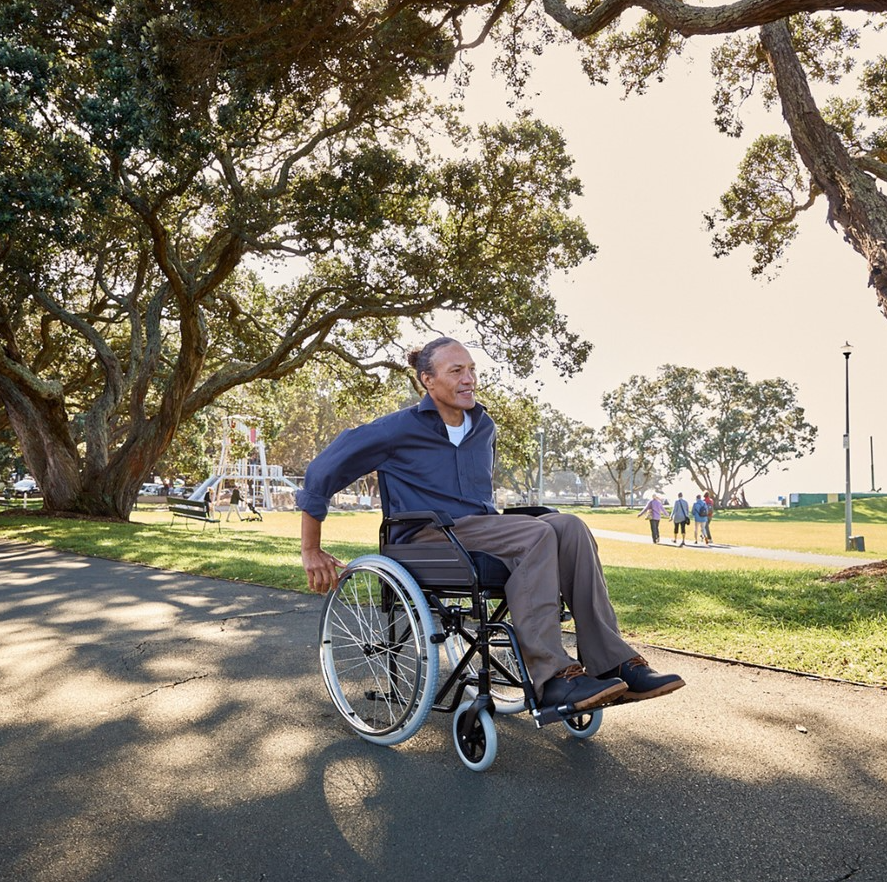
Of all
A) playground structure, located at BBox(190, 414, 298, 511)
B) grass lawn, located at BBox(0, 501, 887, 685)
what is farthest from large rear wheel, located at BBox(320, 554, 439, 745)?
playground structure, located at BBox(190, 414, 298, 511)

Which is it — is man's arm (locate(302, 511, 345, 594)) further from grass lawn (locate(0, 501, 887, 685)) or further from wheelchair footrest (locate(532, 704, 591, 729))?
grass lawn (locate(0, 501, 887, 685))

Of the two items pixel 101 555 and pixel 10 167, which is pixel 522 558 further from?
pixel 10 167

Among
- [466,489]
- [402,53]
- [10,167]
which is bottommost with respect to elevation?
[466,489]

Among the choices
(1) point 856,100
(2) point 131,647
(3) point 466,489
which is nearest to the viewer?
(3) point 466,489

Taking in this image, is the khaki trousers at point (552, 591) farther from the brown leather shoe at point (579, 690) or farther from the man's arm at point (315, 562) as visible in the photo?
the man's arm at point (315, 562)

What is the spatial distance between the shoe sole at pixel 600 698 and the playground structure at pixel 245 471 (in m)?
23.2

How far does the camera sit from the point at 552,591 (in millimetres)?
2490

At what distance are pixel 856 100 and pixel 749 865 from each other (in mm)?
12394

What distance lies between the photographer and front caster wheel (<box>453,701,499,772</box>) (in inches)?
97.7

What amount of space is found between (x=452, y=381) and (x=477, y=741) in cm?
144

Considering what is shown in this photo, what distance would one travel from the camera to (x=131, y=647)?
4.33 m

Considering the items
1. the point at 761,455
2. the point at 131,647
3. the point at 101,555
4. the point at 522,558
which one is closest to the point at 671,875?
the point at 522,558

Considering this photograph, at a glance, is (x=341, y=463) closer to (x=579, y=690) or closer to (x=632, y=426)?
(x=579, y=690)

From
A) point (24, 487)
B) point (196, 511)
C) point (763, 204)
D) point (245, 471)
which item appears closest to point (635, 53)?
point (763, 204)
